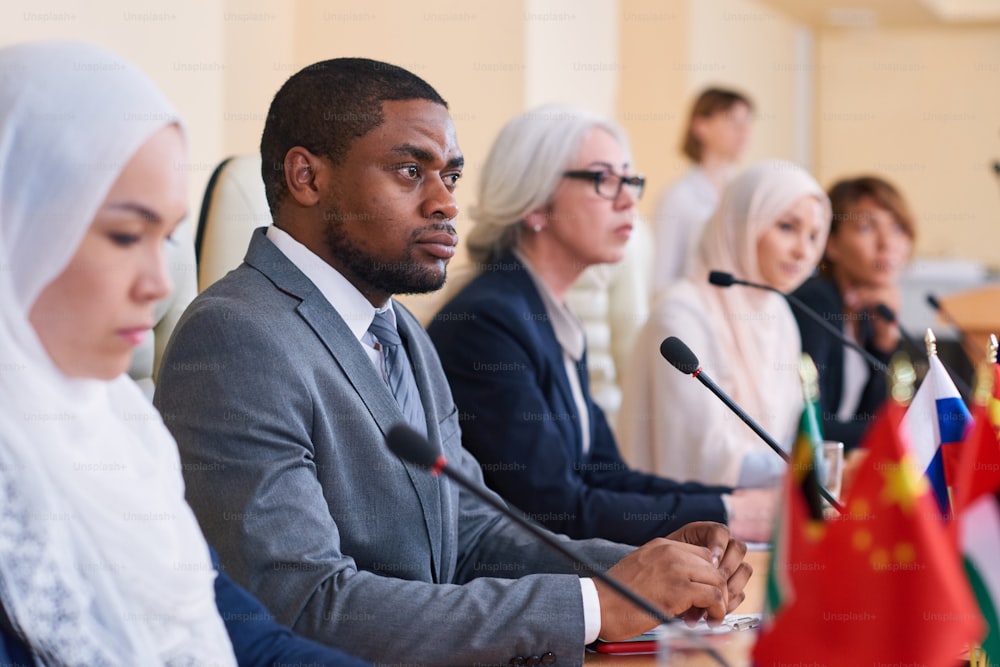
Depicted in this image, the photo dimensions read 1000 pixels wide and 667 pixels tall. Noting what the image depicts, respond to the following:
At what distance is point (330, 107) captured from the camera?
172 centimetres

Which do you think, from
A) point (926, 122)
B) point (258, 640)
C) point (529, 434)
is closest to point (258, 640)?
point (258, 640)

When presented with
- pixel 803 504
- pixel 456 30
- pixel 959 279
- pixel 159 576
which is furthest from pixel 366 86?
pixel 959 279

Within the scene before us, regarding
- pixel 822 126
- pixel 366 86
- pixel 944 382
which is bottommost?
pixel 944 382

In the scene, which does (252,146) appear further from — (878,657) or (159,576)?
(878,657)

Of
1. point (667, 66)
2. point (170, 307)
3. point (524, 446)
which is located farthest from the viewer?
point (667, 66)

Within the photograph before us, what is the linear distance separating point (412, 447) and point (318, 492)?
0.33 m

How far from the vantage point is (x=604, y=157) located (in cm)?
277

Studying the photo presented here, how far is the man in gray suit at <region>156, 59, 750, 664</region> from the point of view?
1403mm

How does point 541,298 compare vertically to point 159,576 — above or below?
above

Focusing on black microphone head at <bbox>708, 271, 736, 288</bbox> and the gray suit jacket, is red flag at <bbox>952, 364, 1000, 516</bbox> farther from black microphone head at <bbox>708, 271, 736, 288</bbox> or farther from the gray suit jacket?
black microphone head at <bbox>708, 271, 736, 288</bbox>

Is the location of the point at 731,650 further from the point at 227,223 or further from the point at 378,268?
the point at 227,223

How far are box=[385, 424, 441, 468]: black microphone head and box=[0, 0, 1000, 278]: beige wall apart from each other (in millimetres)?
1845

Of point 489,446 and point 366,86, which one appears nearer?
point 366,86

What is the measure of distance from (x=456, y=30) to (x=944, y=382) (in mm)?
2954
